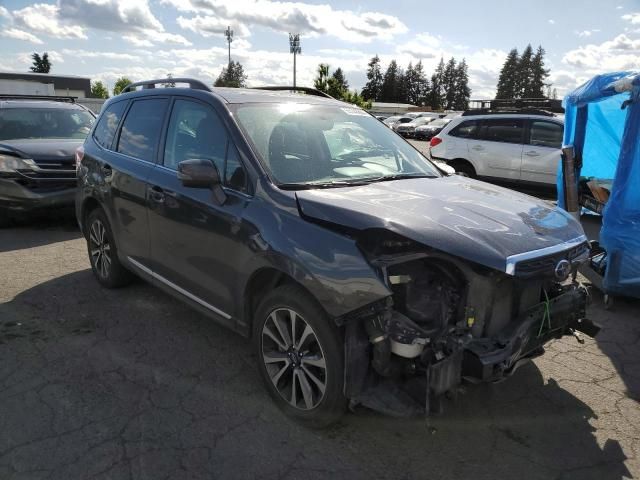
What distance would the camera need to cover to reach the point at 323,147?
3512 mm

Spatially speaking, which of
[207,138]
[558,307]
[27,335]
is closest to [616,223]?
[558,307]

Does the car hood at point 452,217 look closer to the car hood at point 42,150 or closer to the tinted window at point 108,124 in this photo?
the tinted window at point 108,124

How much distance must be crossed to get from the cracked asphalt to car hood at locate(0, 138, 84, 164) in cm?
368

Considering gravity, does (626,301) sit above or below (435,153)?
below

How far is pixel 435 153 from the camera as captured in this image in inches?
457

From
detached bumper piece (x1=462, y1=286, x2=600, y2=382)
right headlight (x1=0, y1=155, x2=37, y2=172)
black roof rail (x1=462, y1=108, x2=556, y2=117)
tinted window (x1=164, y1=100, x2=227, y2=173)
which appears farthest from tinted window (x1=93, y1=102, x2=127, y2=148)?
black roof rail (x1=462, y1=108, x2=556, y2=117)

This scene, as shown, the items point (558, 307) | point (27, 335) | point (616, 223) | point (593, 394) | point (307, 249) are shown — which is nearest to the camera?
point (307, 249)

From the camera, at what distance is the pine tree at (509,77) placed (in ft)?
352

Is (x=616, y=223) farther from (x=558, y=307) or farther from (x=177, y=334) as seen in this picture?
(x=177, y=334)

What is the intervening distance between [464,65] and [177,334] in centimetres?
13213

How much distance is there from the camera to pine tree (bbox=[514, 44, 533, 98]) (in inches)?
4198

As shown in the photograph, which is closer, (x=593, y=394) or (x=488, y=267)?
(x=488, y=267)

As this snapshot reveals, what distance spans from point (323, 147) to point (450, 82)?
421ft

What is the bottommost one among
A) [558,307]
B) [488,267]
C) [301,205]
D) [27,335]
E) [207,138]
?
[27,335]
